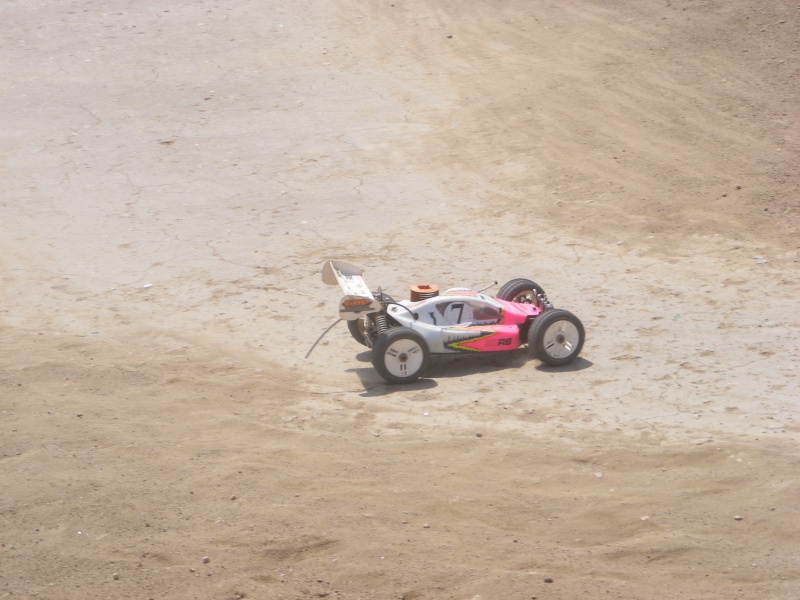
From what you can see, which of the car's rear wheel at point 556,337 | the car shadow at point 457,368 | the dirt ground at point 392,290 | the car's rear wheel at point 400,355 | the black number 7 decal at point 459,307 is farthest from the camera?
the black number 7 decal at point 459,307

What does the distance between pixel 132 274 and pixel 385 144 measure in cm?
517

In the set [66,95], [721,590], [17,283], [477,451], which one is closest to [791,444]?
[721,590]

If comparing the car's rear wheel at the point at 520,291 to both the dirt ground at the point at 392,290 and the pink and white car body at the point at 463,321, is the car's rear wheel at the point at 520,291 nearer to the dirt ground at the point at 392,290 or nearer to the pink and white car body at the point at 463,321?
the pink and white car body at the point at 463,321

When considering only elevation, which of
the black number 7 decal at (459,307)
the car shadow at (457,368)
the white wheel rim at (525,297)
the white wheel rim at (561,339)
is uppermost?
the white wheel rim at (525,297)

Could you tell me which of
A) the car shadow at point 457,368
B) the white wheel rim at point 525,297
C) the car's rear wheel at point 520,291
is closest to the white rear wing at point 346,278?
the car shadow at point 457,368

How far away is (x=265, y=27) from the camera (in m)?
18.5

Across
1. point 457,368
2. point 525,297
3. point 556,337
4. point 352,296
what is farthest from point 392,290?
point 556,337

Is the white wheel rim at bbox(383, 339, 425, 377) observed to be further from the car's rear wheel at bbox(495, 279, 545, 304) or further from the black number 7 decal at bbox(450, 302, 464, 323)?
the car's rear wheel at bbox(495, 279, 545, 304)

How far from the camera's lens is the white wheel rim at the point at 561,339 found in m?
9.23

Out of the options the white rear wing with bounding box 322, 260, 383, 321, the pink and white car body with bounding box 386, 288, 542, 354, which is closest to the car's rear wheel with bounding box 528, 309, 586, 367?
the pink and white car body with bounding box 386, 288, 542, 354

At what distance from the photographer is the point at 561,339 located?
9.29 metres

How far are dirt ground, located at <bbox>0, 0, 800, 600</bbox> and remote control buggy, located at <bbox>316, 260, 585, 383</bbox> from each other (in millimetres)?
284

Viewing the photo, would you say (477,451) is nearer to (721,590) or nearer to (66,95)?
(721,590)

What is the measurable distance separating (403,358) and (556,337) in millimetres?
1544
